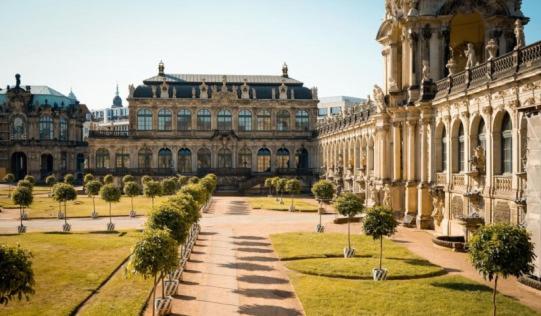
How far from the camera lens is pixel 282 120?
10581 cm

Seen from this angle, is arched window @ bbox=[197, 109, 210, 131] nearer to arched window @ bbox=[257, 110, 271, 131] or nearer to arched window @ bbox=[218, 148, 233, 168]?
arched window @ bbox=[218, 148, 233, 168]

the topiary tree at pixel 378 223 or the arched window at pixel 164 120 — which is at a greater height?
the arched window at pixel 164 120

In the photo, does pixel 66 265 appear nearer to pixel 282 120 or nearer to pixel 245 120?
pixel 245 120

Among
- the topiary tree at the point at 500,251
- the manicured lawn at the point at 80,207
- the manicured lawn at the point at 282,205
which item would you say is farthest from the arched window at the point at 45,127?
the topiary tree at the point at 500,251

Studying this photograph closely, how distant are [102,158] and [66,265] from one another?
75.1 metres

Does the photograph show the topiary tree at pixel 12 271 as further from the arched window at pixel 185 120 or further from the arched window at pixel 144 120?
the arched window at pixel 144 120

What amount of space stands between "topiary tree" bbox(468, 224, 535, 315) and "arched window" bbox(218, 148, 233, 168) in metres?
84.1

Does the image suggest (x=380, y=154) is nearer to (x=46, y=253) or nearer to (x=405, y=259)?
(x=405, y=259)

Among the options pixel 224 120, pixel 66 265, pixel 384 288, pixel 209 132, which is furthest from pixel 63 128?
pixel 384 288

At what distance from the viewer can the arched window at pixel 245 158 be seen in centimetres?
10381

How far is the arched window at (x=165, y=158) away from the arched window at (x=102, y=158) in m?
9.88

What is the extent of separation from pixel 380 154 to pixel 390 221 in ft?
73.1

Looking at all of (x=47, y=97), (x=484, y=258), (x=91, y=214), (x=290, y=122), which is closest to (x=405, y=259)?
(x=484, y=258)

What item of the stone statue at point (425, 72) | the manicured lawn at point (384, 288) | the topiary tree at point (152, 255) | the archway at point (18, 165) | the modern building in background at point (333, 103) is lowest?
the manicured lawn at point (384, 288)
